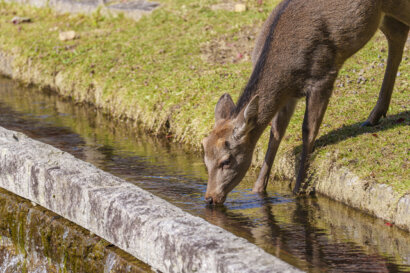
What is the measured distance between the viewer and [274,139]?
24.2 ft

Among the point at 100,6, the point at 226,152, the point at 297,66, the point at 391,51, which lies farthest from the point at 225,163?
the point at 100,6

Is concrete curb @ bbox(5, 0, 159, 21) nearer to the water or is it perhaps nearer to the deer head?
the water

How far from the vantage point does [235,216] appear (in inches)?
252

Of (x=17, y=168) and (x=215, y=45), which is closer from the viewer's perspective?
(x=17, y=168)

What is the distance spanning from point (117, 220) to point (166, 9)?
9020mm

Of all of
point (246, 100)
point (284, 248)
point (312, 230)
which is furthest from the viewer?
point (246, 100)

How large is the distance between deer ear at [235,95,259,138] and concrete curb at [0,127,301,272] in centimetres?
169

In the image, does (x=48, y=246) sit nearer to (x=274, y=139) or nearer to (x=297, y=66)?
(x=274, y=139)

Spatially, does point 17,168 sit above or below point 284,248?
above

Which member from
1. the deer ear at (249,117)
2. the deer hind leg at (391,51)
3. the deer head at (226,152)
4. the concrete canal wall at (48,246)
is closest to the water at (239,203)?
the deer head at (226,152)

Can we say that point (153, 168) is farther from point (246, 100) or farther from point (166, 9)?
point (166, 9)

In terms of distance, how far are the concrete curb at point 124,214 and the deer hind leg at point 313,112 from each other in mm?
2578

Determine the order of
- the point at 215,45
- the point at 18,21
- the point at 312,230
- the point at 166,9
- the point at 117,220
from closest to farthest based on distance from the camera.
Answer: the point at 117,220 → the point at 312,230 → the point at 215,45 → the point at 166,9 → the point at 18,21

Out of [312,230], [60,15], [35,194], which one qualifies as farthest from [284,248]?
[60,15]
